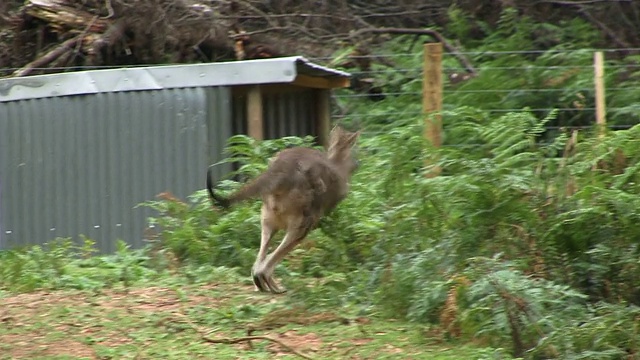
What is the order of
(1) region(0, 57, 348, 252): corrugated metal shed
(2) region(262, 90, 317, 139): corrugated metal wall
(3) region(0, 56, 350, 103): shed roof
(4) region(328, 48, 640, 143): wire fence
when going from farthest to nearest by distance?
(4) region(328, 48, 640, 143): wire fence < (2) region(262, 90, 317, 139): corrugated metal wall < (1) region(0, 57, 348, 252): corrugated metal shed < (3) region(0, 56, 350, 103): shed roof

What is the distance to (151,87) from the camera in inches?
496

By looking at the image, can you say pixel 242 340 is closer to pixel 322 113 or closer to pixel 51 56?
pixel 322 113

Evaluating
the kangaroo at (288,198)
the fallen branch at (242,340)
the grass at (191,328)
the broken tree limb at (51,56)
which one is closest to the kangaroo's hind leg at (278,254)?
the kangaroo at (288,198)

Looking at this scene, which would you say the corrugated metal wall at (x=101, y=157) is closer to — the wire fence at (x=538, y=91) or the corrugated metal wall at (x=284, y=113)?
the corrugated metal wall at (x=284, y=113)

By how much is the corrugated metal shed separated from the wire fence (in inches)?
132

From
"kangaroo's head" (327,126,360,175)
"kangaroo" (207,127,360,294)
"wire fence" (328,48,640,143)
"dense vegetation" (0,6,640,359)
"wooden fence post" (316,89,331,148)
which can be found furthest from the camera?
"wire fence" (328,48,640,143)

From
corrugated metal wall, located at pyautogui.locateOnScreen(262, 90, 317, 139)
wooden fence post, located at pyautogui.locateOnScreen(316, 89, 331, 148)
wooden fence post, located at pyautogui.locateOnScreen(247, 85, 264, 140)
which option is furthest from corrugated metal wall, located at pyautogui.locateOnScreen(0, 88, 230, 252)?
wooden fence post, located at pyautogui.locateOnScreen(316, 89, 331, 148)

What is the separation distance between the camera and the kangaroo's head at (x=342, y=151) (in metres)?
10.2

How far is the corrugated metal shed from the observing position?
41.0 feet

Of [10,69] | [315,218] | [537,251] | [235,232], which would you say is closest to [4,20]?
[10,69]

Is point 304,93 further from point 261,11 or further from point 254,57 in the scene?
point 261,11

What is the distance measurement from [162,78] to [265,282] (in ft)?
13.8

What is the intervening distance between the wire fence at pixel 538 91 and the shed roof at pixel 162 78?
10.7ft

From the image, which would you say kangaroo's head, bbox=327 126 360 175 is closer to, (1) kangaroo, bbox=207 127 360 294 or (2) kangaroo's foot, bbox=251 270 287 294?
(1) kangaroo, bbox=207 127 360 294
